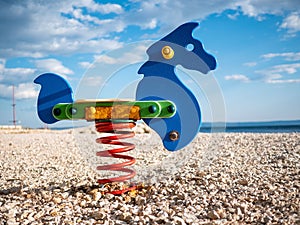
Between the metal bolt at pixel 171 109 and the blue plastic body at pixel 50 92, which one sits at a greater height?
the blue plastic body at pixel 50 92

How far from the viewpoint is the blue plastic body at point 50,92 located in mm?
4285

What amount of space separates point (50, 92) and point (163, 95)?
1.40 metres

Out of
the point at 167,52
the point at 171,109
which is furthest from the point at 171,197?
the point at 167,52

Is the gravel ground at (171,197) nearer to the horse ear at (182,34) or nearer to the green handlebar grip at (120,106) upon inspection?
the green handlebar grip at (120,106)

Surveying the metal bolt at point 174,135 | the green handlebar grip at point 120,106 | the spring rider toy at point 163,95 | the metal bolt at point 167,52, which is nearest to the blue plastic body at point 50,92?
the spring rider toy at point 163,95

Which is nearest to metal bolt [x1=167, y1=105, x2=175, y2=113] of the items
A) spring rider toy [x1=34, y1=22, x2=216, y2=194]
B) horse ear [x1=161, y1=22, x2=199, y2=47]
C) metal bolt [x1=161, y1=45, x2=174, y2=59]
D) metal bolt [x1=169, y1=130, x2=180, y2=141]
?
spring rider toy [x1=34, y1=22, x2=216, y2=194]

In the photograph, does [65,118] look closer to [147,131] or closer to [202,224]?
[202,224]

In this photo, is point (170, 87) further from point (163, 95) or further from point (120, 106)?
point (120, 106)

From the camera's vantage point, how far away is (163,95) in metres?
4.22

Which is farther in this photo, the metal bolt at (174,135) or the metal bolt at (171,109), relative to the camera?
the metal bolt at (174,135)

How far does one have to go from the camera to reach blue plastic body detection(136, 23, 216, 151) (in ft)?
13.7

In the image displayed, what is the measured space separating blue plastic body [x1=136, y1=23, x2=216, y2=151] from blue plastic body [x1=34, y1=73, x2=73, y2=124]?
0.93m

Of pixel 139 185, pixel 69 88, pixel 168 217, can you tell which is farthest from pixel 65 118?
pixel 168 217

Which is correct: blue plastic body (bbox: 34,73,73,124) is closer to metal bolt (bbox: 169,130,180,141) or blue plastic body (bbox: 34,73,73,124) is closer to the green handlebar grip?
the green handlebar grip
